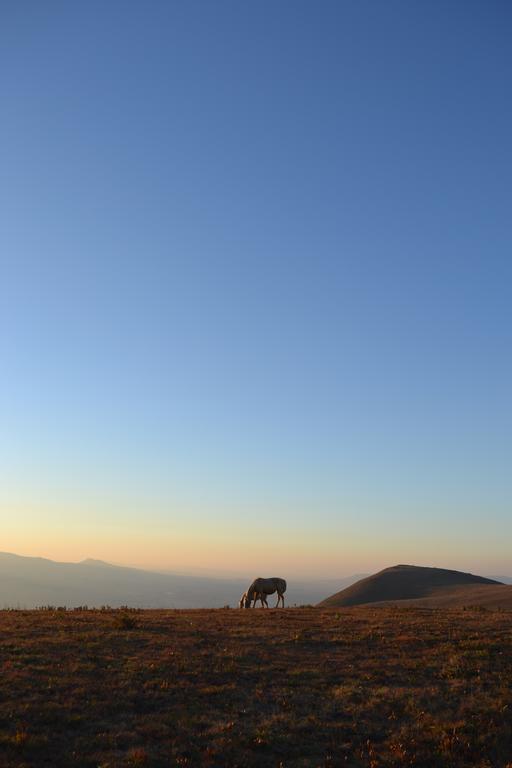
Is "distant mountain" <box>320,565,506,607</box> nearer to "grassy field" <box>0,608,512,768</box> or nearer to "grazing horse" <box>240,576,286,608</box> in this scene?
"grazing horse" <box>240,576,286,608</box>

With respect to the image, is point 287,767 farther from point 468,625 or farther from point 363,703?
point 468,625

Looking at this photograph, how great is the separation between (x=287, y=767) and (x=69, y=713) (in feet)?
17.7

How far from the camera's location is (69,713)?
45.3 feet

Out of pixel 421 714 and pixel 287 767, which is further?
pixel 421 714

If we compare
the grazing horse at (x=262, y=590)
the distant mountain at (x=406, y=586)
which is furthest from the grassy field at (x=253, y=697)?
the distant mountain at (x=406, y=586)

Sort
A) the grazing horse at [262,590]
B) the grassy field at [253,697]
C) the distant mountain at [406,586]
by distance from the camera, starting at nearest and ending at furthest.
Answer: the grassy field at [253,697], the grazing horse at [262,590], the distant mountain at [406,586]

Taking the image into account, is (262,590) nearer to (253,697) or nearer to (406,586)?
(253,697)

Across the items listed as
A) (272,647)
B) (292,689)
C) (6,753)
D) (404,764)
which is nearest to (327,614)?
(272,647)

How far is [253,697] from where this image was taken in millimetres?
15438

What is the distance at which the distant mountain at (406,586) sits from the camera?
6681 centimetres

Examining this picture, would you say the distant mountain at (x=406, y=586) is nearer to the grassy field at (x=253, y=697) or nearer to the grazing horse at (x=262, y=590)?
the grazing horse at (x=262, y=590)

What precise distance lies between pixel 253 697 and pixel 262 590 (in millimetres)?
25867

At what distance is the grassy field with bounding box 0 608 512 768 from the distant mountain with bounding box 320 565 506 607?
45.1 metres

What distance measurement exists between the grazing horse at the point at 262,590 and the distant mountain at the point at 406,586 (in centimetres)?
2518
